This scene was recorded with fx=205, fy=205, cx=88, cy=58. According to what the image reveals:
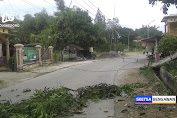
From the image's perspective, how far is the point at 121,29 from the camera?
2997 inches

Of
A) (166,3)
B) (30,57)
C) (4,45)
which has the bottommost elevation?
(30,57)

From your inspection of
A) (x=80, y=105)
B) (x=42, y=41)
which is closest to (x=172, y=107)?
(x=80, y=105)

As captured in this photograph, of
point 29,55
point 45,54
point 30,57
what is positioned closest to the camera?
point 29,55

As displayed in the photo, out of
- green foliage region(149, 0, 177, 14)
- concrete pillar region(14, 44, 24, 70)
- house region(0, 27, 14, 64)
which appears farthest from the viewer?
house region(0, 27, 14, 64)

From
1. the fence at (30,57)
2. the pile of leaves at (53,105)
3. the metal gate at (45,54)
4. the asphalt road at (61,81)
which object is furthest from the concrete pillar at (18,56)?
the pile of leaves at (53,105)

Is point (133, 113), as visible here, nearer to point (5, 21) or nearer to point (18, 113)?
point (18, 113)

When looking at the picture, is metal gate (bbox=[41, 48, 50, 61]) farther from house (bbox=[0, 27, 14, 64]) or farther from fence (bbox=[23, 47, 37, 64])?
house (bbox=[0, 27, 14, 64])

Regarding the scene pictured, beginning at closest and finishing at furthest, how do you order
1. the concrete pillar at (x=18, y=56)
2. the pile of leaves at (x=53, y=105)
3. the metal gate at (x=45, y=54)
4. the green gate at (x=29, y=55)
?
the pile of leaves at (x=53, y=105) → the concrete pillar at (x=18, y=56) → the green gate at (x=29, y=55) → the metal gate at (x=45, y=54)
